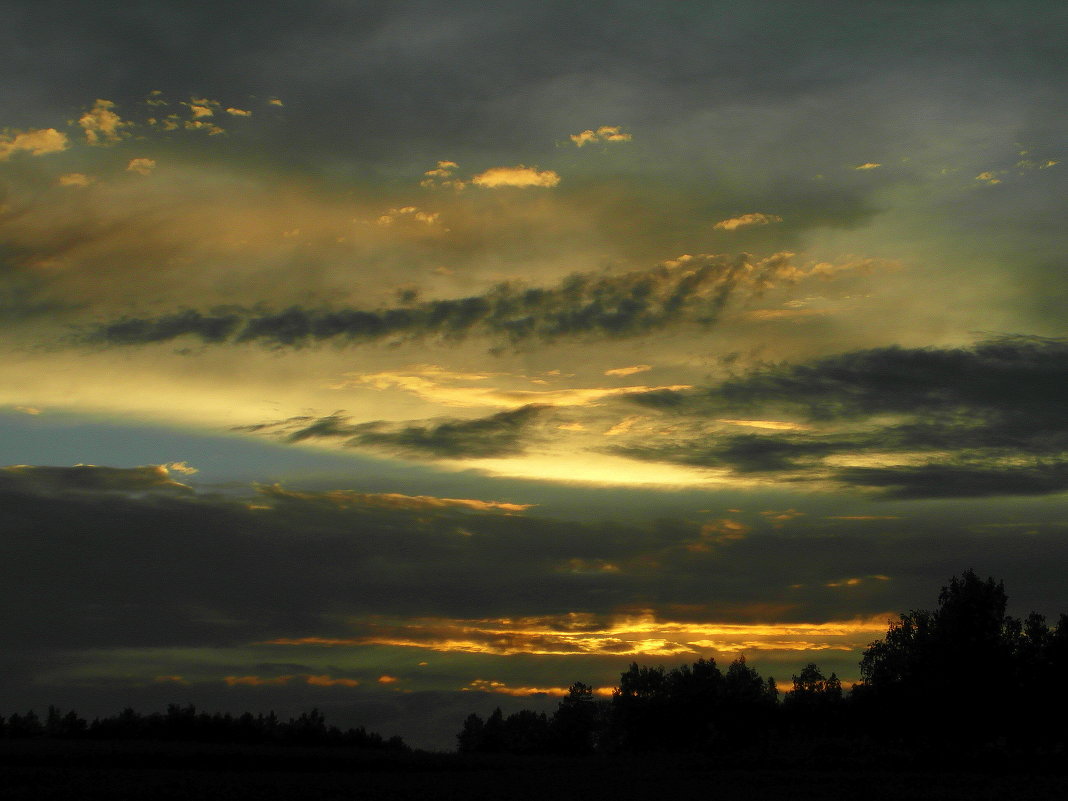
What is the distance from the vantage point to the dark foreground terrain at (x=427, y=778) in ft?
194

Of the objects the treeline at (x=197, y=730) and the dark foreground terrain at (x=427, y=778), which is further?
the treeline at (x=197, y=730)

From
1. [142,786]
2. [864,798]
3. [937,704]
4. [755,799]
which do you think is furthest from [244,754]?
[937,704]

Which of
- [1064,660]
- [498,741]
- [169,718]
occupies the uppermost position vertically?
[1064,660]

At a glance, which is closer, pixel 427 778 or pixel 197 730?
pixel 427 778

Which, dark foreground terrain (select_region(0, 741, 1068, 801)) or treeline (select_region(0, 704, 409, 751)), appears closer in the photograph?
dark foreground terrain (select_region(0, 741, 1068, 801))

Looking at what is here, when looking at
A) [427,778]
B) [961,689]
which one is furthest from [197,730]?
[961,689]

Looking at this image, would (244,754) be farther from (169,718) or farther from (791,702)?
(791,702)

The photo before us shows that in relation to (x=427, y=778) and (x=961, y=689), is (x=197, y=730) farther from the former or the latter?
(x=961, y=689)

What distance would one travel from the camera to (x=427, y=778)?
73938 millimetres

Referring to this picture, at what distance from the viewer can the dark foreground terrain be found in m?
59.0

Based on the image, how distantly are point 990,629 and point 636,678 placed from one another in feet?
256

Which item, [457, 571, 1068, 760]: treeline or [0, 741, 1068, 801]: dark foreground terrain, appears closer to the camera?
[0, 741, 1068, 801]: dark foreground terrain

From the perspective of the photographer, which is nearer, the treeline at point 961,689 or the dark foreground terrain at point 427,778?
the dark foreground terrain at point 427,778

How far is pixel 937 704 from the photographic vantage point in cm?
10406
